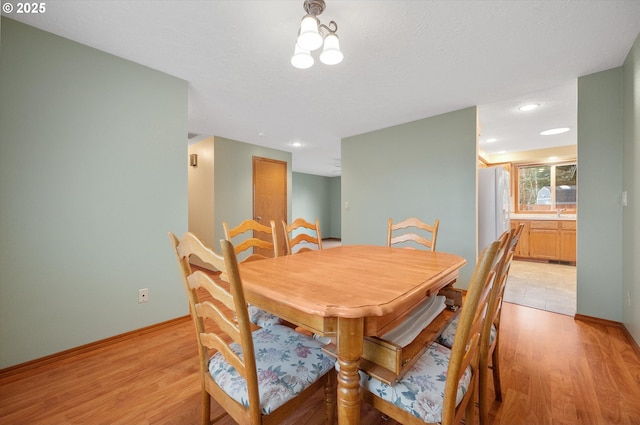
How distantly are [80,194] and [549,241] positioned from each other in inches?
272

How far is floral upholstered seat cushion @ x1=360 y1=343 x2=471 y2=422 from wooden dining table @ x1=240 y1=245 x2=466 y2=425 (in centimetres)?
Result: 10

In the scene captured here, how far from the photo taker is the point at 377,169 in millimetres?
3941

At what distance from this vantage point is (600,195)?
2.28 meters

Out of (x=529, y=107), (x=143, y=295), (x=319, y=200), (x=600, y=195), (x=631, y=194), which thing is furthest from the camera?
(x=319, y=200)

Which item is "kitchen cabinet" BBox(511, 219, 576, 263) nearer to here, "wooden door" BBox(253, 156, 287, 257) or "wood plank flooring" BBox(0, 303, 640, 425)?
"wood plank flooring" BBox(0, 303, 640, 425)

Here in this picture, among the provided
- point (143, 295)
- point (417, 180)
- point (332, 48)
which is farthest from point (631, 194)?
point (143, 295)

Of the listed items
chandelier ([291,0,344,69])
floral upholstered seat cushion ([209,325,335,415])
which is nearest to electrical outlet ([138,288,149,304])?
floral upholstered seat cushion ([209,325,335,415])

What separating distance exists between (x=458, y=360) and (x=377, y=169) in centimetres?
342

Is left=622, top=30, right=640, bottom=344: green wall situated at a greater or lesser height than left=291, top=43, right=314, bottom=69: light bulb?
lesser

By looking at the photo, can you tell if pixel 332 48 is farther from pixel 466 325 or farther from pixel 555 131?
pixel 555 131

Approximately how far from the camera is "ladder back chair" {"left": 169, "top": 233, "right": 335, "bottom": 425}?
0.77 meters

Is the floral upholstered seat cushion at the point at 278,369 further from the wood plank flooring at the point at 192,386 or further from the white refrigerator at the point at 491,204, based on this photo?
the white refrigerator at the point at 491,204

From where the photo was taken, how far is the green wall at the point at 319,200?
27.6 feet

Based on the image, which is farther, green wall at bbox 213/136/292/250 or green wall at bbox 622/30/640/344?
green wall at bbox 213/136/292/250
